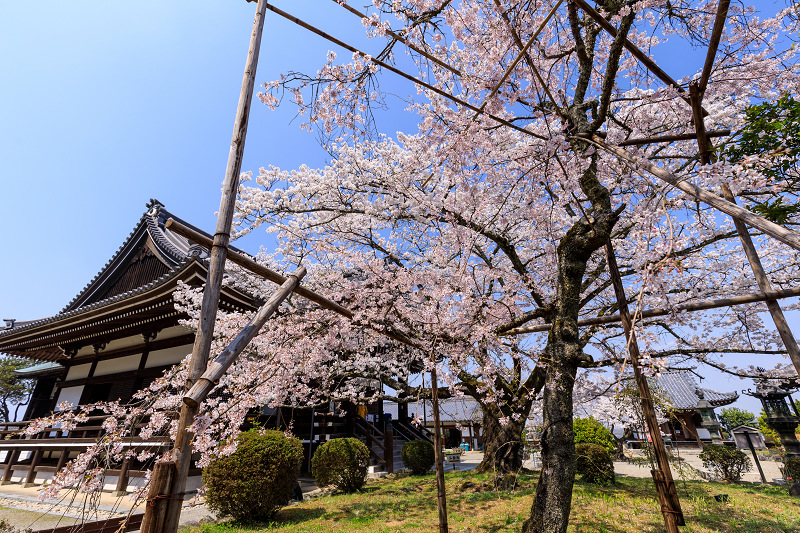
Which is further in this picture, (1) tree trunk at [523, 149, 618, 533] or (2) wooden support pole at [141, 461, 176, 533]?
(1) tree trunk at [523, 149, 618, 533]

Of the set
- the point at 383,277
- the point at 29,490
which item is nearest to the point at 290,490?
the point at 383,277

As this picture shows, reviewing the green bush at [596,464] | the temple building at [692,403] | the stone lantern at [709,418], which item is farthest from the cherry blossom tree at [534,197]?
the temple building at [692,403]

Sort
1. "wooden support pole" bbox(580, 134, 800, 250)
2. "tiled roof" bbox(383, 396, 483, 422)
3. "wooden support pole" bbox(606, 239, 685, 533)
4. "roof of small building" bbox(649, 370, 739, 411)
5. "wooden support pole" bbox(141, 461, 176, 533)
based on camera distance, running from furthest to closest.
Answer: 1. "roof of small building" bbox(649, 370, 739, 411)
2. "tiled roof" bbox(383, 396, 483, 422)
3. "wooden support pole" bbox(606, 239, 685, 533)
4. "wooden support pole" bbox(580, 134, 800, 250)
5. "wooden support pole" bbox(141, 461, 176, 533)

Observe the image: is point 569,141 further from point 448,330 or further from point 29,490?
point 29,490

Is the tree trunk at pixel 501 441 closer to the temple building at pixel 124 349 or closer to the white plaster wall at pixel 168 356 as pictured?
the temple building at pixel 124 349

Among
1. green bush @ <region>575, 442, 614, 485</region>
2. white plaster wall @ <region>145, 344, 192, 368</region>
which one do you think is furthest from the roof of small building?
white plaster wall @ <region>145, 344, 192, 368</region>

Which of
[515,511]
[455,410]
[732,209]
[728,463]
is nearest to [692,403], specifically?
[728,463]

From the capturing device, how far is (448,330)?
5.86 meters

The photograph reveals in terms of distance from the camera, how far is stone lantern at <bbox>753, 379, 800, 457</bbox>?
10625 millimetres

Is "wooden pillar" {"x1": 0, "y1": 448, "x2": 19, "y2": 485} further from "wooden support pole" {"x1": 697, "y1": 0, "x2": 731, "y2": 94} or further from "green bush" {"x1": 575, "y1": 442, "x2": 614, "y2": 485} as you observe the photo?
"wooden support pole" {"x1": 697, "y1": 0, "x2": 731, "y2": 94}

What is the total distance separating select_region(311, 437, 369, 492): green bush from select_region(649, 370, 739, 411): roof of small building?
2237 centimetres

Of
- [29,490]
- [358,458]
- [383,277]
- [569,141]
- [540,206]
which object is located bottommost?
[29,490]

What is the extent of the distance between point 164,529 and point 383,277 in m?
5.02

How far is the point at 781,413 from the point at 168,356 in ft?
60.1
